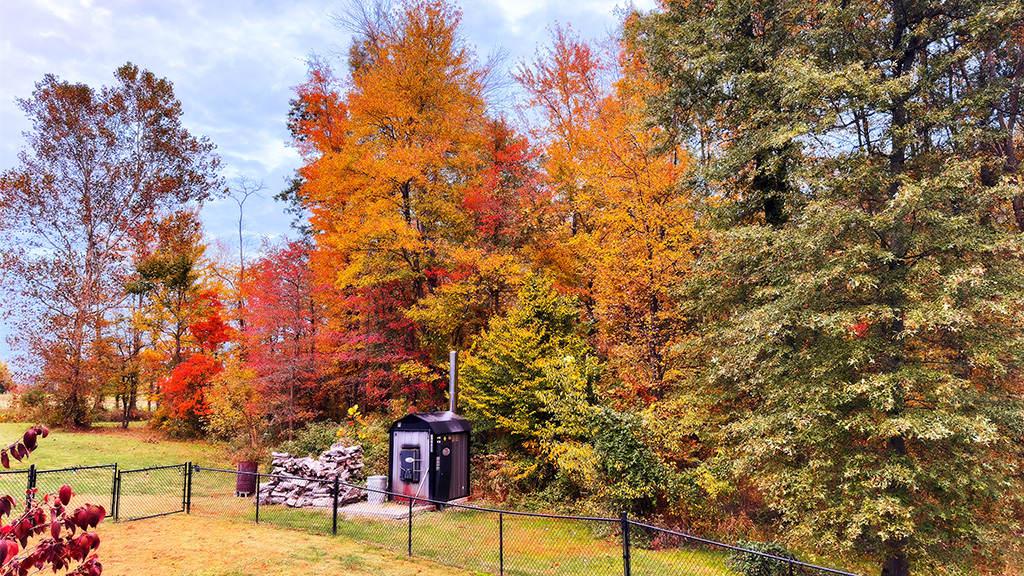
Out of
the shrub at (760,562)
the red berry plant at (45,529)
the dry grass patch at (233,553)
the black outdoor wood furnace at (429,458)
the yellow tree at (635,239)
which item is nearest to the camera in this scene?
the red berry plant at (45,529)

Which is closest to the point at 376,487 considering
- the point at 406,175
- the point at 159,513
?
the point at 159,513

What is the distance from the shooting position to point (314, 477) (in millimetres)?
14484

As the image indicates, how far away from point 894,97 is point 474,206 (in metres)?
13.5

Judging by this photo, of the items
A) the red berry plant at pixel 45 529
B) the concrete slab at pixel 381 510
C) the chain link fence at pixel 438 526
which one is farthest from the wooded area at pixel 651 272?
the red berry plant at pixel 45 529

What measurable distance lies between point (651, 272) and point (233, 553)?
10.8 m

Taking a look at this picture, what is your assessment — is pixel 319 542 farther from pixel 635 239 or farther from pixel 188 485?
pixel 635 239

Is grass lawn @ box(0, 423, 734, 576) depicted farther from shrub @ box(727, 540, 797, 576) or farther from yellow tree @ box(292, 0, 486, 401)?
yellow tree @ box(292, 0, 486, 401)

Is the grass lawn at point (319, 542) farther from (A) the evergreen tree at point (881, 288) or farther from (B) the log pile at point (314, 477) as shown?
(A) the evergreen tree at point (881, 288)

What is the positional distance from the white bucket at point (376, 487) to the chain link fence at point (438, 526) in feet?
0.15

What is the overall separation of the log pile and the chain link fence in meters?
0.04

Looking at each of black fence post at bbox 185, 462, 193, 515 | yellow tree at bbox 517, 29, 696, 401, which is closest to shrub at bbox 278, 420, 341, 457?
black fence post at bbox 185, 462, 193, 515

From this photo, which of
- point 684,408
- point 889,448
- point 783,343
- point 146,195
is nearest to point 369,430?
point 684,408

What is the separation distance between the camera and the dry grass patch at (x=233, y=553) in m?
8.45

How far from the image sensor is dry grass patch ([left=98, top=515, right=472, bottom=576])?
845 centimetres
